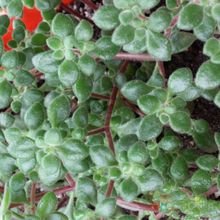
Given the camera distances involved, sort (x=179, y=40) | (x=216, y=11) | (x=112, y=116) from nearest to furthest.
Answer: (x=216, y=11) < (x=179, y=40) < (x=112, y=116)

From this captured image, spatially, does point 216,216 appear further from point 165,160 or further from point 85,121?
point 85,121

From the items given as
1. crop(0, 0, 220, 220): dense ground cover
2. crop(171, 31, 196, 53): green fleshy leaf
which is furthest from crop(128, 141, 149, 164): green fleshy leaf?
crop(171, 31, 196, 53): green fleshy leaf

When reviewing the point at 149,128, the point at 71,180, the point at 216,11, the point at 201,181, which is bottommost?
the point at 71,180

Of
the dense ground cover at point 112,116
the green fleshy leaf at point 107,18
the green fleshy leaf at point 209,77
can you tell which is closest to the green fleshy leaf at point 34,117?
the dense ground cover at point 112,116

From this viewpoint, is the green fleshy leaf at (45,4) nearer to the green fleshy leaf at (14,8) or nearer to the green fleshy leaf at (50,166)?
the green fleshy leaf at (14,8)

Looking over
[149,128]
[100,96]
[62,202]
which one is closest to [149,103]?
[149,128]

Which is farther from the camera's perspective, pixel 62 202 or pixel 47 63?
pixel 62 202

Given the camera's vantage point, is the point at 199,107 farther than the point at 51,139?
Yes

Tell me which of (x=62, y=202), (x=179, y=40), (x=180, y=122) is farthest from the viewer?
(x=62, y=202)

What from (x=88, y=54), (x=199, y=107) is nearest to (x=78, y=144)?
(x=88, y=54)

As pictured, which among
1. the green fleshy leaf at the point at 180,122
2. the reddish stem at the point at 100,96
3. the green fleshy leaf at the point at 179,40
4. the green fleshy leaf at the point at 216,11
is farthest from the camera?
the reddish stem at the point at 100,96

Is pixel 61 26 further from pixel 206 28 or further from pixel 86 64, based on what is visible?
pixel 206 28
